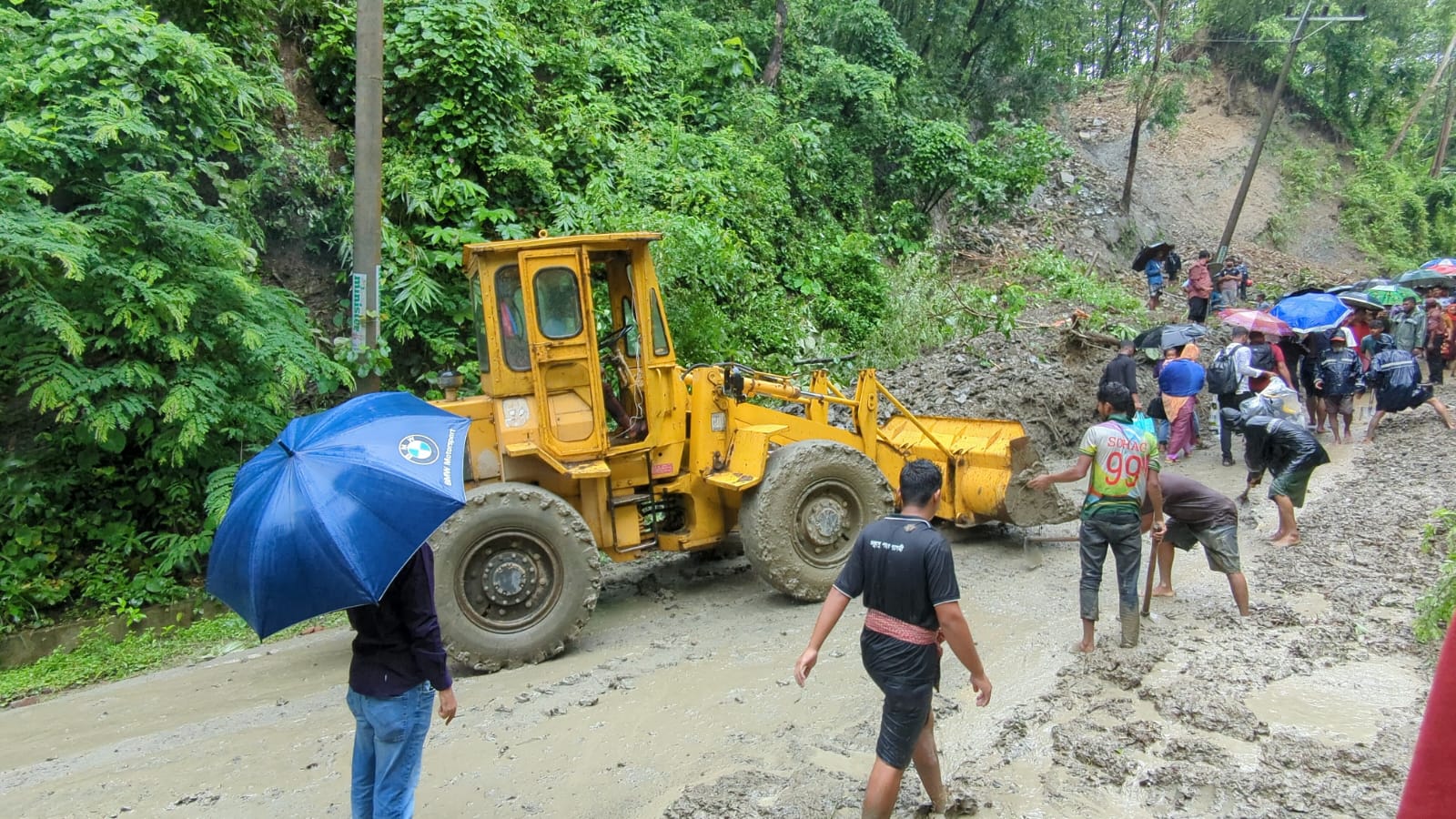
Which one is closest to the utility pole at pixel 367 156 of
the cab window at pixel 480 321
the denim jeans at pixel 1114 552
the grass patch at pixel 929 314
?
the cab window at pixel 480 321

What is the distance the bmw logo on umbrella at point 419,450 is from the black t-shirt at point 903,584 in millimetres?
1652

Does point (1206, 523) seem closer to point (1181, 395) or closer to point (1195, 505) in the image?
point (1195, 505)

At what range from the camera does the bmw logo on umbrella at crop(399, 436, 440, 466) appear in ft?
10.6

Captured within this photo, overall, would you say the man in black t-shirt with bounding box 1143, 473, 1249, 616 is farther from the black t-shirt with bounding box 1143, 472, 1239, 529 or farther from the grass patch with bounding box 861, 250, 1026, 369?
the grass patch with bounding box 861, 250, 1026, 369

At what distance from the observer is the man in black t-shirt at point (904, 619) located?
350 cm

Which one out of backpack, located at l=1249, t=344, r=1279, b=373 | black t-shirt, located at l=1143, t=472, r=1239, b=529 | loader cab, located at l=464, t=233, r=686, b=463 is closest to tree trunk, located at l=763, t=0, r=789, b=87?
backpack, located at l=1249, t=344, r=1279, b=373

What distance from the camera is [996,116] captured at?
22.5 metres

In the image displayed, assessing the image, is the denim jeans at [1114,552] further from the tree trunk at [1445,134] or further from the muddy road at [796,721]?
the tree trunk at [1445,134]

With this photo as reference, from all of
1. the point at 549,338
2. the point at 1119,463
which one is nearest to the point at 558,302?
the point at 549,338

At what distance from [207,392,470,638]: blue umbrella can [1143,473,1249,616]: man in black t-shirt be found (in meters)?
4.72

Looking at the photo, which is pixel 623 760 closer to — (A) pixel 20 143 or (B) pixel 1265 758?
(B) pixel 1265 758

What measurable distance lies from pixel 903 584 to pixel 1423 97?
3937 cm

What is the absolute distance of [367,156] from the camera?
7102 mm

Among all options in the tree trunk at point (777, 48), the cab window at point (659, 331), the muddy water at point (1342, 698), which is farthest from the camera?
the tree trunk at point (777, 48)
